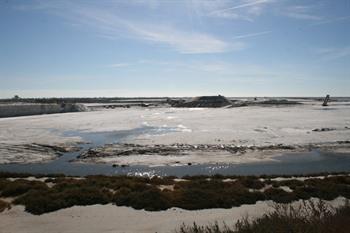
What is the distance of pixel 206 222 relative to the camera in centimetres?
1270

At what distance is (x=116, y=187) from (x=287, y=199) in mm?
6920

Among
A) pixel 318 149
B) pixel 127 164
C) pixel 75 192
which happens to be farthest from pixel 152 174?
pixel 318 149

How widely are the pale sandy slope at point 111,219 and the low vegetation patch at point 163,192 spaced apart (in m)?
0.51

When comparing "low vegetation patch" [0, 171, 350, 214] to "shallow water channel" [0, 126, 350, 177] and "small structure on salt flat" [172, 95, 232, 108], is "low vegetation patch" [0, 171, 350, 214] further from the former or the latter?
"small structure on salt flat" [172, 95, 232, 108]

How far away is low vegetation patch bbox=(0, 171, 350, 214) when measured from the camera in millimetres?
14953

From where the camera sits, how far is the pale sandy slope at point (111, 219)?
12336mm

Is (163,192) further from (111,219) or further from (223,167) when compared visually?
(223,167)

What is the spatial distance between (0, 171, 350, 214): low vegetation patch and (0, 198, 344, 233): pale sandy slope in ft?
Result: 1.69

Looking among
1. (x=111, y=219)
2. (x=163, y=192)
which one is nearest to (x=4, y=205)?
(x=111, y=219)

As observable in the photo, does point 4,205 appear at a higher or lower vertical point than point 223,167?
higher

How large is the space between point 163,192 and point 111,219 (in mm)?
3137

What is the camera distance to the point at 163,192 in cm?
1605

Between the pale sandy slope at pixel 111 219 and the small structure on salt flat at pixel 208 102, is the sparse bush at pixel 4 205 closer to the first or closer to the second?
the pale sandy slope at pixel 111 219

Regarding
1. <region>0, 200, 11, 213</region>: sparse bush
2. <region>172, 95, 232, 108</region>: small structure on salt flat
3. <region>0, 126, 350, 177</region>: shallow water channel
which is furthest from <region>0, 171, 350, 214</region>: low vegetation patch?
<region>172, 95, 232, 108</region>: small structure on salt flat
